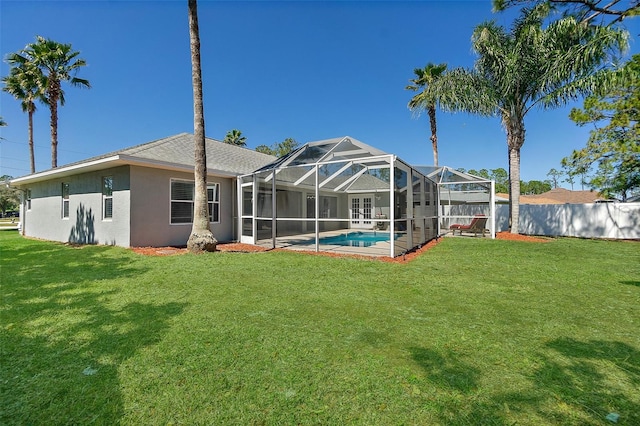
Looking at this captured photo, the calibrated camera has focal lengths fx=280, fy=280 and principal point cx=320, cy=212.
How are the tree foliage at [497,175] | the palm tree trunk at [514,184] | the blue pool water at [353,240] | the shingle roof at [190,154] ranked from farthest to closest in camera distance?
1. the tree foliage at [497,175]
2. the palm tree trunk at [514,184]
3. the blue pool water at [353,240]
4. the shingle roof at [190,154]

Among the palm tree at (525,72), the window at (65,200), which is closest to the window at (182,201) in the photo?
the window at (65,200)

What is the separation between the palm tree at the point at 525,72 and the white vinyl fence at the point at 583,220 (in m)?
3.65

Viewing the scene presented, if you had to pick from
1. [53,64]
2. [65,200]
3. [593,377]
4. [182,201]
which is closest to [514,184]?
[593,377]

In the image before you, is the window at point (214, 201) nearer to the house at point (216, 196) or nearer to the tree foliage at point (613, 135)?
the house at point (216, 196)

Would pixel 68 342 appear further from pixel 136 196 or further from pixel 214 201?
pixel 214 201

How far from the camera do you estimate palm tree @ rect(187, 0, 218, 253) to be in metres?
8.46

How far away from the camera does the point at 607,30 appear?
11.1 meters

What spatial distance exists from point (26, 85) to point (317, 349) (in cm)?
2381

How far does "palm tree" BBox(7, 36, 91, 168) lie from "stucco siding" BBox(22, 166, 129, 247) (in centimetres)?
545

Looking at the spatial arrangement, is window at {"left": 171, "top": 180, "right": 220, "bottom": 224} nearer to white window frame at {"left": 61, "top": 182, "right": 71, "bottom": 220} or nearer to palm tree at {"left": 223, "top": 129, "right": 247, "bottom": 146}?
white window frame at {"left": 61, "top": 182, "right": 71, "bottom": 220}

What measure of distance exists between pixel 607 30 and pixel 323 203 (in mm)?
14551

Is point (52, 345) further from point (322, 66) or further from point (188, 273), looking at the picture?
point (322, 66)

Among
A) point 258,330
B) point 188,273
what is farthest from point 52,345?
point 188,273

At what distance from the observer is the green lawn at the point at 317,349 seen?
6.54 feet
